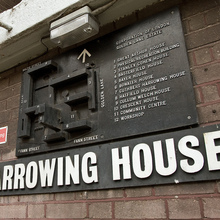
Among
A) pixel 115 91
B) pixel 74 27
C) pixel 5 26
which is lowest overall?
pixel 115 91

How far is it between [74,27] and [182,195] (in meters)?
1.36

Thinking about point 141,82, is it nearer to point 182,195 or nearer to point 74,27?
point 74,27

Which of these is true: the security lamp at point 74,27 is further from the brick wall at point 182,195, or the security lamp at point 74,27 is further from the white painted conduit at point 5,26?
the white painted conduit at point 5,26

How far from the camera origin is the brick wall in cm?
127

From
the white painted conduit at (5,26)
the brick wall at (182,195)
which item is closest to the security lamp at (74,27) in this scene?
the brick wall at (182,195)

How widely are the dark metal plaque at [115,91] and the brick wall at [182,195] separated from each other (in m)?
0.09

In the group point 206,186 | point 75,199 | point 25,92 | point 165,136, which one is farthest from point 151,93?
point 25,92

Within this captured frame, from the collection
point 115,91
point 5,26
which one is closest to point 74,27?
point 115,91

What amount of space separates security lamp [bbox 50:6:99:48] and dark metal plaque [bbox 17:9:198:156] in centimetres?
15

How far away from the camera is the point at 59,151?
5.92 feet

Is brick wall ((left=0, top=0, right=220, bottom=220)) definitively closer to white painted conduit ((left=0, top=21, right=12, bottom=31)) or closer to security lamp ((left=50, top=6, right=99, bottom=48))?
security lamp ((left=50, top=6, right=99, bottom=48))

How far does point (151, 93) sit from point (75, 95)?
59 centimetres

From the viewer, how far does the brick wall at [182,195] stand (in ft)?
4.17

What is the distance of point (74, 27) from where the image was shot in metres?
1.72
